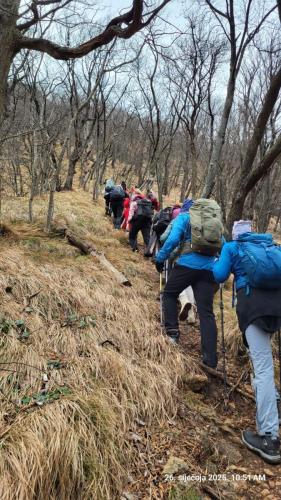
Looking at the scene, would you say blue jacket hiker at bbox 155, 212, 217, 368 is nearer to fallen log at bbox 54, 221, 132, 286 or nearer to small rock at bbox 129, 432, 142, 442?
small rock at bbox 129, 432, 142, 442

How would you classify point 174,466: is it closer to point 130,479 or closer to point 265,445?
point 130,479

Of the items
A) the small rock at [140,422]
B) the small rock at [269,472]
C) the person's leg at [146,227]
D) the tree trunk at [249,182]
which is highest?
the tree trunk at [249,182]

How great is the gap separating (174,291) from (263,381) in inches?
65.8

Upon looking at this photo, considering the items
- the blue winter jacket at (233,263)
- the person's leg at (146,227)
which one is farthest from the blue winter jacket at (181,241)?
the person's leg at (146,227)

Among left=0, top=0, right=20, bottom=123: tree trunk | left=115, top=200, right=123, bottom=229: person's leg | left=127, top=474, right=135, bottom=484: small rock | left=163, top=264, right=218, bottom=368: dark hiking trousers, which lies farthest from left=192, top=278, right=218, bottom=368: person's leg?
left=115, top=200, right=123, bottom=229: person's leg

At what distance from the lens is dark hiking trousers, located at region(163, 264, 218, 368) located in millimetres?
4367

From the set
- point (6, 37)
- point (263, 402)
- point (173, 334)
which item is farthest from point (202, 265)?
point (6, 37)

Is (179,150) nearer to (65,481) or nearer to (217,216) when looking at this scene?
(217,216)

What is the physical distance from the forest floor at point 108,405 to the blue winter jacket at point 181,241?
1063 millimetres

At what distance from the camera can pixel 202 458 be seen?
120 inches

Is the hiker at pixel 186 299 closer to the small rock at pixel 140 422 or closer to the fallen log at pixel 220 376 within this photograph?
the fallen log at pixel 220 376

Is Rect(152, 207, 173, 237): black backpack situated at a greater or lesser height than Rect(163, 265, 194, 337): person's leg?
greater

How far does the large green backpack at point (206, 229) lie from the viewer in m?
4.37

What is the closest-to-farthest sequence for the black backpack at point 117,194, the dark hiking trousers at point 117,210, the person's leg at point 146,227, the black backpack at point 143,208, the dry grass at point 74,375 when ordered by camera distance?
the dry grass at point 74,375, the black backpack at point 143,208, the person's leg at point 146,227, the black backpack at point 117,194, the dark hiking trousers at point 117,210
